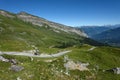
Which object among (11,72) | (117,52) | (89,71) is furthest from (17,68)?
(117,52)

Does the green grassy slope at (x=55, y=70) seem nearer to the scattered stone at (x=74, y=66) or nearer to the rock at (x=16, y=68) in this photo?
the rock at (x=16, y=68)

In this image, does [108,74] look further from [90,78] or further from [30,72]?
[30,72]

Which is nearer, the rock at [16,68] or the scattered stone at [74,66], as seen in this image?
the rock at [16,68]

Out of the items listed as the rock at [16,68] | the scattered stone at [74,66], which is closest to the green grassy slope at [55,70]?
the rock at [16,68]

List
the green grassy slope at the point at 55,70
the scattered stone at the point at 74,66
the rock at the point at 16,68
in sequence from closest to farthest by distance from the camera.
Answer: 1. the green grassy slope at the point at 55,70
2. the rock at the point at 16,68
3. the scattered stone at the point at 74,66

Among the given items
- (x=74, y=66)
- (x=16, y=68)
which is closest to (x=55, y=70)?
(x=16, y=68)

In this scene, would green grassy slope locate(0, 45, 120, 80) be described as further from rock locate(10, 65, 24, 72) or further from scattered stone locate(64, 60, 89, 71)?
scattered stone locate(64, 60, 89, 71)

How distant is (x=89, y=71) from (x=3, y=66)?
30.8 m

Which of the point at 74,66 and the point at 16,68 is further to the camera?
the point at 74,66

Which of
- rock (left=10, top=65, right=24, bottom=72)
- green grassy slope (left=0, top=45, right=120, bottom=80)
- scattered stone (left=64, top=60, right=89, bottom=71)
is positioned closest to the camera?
green grassy slope (left=0, top=45, right=120, bottom=80)

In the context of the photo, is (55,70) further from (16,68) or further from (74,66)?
(74,66)

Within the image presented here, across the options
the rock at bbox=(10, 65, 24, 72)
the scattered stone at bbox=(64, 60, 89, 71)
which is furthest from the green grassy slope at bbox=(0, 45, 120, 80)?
the scattered stone at bbox=(64, 60, 89, 71)

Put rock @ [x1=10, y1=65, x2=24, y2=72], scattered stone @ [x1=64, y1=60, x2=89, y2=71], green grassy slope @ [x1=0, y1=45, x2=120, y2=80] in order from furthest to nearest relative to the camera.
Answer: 1. scattered stone @ [x1=64, y1=60, x2=89, y2=71]
2. rock @ [x1=10, y1=65, x2=24, y2=72]
3. green grassy slope @ [x1=0, y1=45, x2=120, y2=80]

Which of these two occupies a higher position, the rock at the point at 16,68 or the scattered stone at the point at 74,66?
the rock at the point at 16,68
